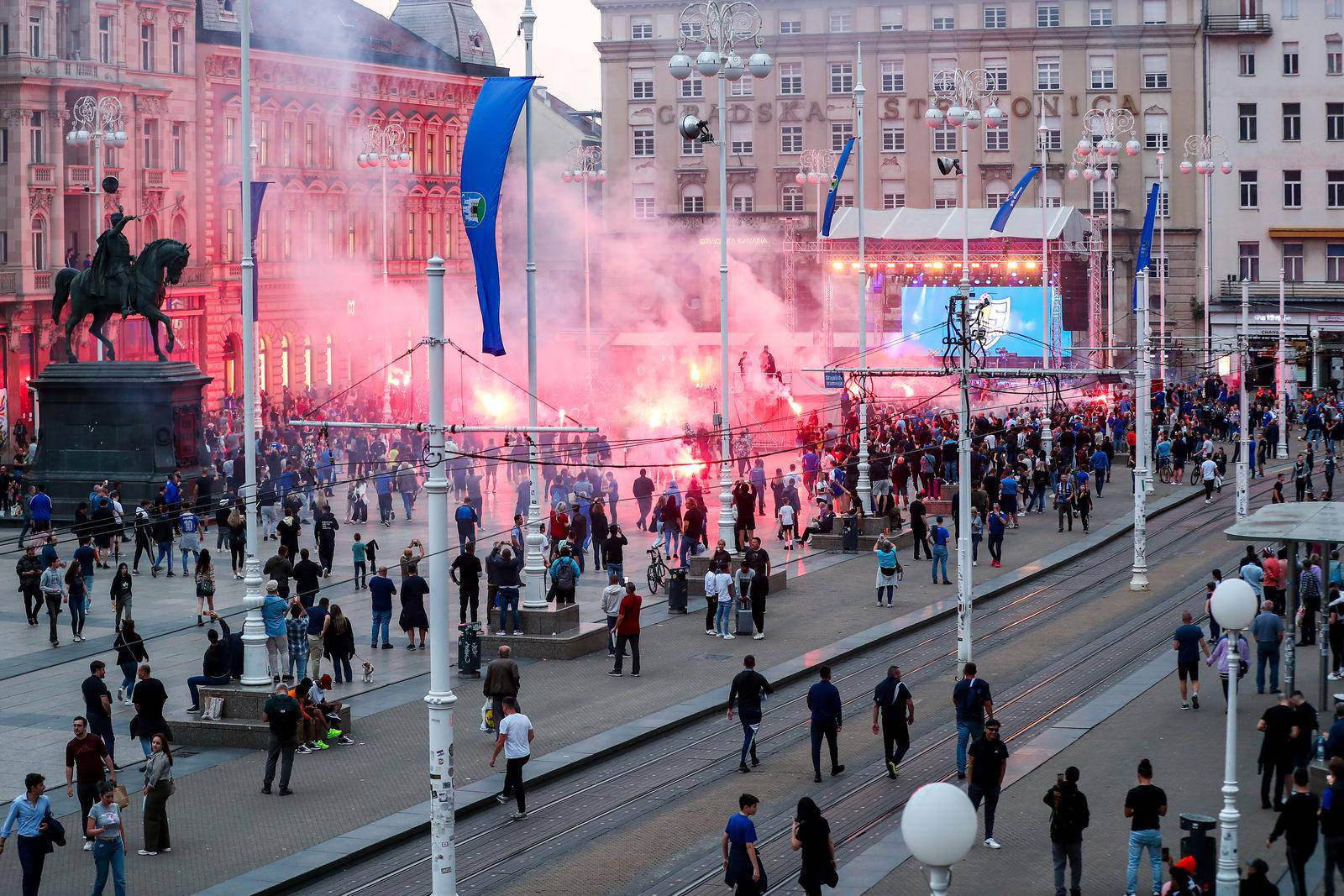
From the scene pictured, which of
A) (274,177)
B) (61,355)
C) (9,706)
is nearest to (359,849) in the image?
(9,706)

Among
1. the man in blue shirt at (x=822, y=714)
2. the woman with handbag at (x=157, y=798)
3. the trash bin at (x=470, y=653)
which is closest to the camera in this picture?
the woman with handbag at (x=157, y=798)

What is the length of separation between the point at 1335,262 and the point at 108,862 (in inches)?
3053

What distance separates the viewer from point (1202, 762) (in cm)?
2256

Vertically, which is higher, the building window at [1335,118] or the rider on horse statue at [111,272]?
the building window at [1335,118]

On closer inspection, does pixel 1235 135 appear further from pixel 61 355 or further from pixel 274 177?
pixel 61 355

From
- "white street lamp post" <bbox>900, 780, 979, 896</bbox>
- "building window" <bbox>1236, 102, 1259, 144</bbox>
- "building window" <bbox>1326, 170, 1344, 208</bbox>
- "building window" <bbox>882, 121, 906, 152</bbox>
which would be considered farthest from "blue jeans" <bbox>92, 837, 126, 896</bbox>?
"building window" <bbox>1236, 102, 1259, 144</bbox>

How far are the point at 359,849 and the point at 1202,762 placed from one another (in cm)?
982

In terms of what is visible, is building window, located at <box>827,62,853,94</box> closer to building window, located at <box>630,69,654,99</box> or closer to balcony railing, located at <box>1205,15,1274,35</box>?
building window, located at <box>630,69,654,99</box>

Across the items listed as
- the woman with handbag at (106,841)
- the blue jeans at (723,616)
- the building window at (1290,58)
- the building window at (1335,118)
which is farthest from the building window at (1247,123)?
the woman with handbag at (106,841)

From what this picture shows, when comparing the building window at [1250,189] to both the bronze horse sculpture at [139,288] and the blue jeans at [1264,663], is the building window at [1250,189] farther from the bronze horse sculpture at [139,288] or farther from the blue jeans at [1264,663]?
the blue jeans at [1264,663]

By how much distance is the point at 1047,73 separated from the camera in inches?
3585

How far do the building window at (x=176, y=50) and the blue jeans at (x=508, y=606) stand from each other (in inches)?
1847

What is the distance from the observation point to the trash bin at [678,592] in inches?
1308

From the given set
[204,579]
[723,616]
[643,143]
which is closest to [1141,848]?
[723,616]
